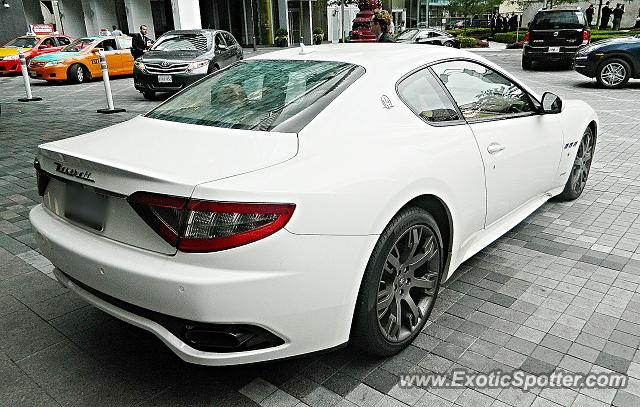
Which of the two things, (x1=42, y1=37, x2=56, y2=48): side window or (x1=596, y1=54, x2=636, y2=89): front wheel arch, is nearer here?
(x1=596, y1=54, x2=636, y2=89): front wheel arch

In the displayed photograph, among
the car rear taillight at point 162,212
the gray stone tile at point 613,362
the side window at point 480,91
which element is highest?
the side window at point 480,91

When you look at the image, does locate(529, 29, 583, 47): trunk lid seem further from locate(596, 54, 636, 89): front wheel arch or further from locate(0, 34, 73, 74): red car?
locate(0, 34, 73, 74): red car

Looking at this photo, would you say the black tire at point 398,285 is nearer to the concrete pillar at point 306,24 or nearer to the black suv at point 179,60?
the black suv at point 179,60

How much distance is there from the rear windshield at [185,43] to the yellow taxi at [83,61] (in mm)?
4836

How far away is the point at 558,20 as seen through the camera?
16.1 meters

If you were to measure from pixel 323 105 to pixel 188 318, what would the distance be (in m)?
1.19

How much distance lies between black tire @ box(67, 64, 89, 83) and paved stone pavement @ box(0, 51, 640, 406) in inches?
528

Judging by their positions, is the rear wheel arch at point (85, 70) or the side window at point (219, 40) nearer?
the side window at point (219, 40)

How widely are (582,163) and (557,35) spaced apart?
12.7 metres

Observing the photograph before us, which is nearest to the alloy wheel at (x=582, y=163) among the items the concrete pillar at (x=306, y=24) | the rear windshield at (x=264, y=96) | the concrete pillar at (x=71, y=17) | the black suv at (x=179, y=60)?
the rear windshield at (x=264, y=96)

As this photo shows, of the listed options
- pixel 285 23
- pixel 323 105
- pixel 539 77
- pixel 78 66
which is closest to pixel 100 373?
pixel 323 105

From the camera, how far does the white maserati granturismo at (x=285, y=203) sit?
2111 mm

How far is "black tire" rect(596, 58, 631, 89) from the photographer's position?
12695 mm

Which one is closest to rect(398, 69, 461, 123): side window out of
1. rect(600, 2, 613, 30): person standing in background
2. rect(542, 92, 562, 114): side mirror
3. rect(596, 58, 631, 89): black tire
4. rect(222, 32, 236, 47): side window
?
rect(542, 92, 562, 114): side mirror
